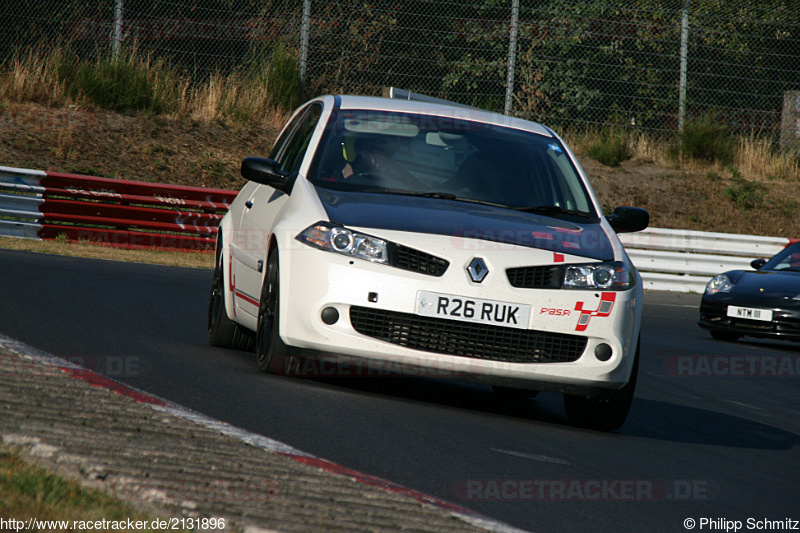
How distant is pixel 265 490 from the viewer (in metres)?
3.70

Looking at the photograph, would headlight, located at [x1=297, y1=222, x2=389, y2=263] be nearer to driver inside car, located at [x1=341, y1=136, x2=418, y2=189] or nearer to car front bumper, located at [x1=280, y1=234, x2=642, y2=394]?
car front bumper, located at [x1=280, y1=234, x2=642, y2=394]

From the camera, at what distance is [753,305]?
1319 cm

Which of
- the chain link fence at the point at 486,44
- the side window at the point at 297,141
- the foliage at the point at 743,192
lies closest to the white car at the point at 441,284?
the side window at the point at 297,141

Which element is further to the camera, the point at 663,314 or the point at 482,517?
the point at 663,314

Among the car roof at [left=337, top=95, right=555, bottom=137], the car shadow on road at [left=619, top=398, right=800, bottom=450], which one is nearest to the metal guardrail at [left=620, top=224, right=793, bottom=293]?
the car shadow on road at [left=619, top=398, right=800, bottom=450]

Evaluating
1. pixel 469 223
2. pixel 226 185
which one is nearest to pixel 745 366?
pixel 469 223

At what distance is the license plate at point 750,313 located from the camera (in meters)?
13.0

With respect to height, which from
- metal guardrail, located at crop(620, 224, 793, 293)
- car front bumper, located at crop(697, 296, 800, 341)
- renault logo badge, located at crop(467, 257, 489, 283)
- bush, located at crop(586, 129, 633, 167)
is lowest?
metal guardrail, located at crop(620, 224, 793, 293)

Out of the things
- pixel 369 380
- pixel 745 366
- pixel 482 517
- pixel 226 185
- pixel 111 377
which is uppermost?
pixel 482 517

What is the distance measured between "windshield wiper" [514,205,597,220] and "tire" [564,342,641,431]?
91cm

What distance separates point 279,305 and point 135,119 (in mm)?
17372

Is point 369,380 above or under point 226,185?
above

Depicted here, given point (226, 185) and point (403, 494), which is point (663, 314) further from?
point (403, 494)

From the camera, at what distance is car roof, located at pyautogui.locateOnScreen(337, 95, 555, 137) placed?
742 centimetres
